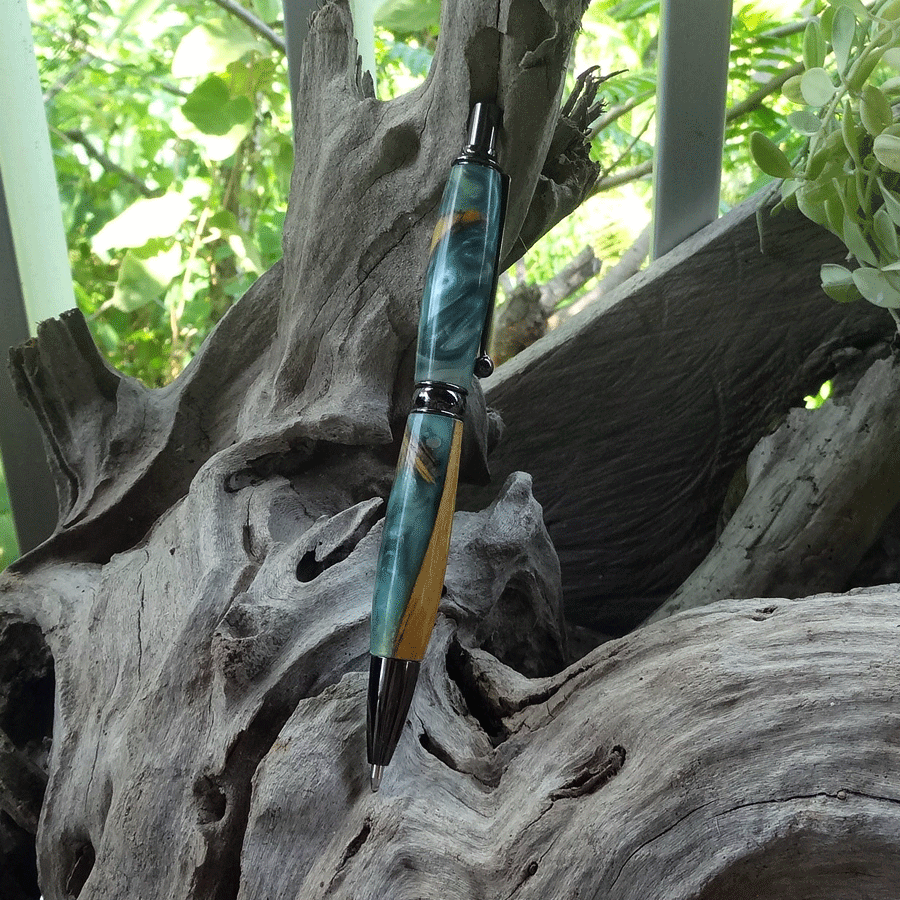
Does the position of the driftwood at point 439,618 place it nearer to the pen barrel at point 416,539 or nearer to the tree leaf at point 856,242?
the pen barrel at point 416,539

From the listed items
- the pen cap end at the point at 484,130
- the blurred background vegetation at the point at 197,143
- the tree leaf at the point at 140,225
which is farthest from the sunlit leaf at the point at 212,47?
the pen cap end at the point at 484,130

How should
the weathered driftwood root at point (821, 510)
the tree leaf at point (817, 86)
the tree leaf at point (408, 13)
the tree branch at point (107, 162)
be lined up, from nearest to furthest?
the tree leaf at point (817, 86) → the weathered driftwood root at point (821, 510) → the tree leaf at point (408, 13) → the tree branch at point (107, 162)

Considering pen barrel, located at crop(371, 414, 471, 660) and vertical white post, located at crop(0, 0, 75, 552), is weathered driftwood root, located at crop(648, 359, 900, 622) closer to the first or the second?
pen barrel, located at crop(371, 414, 471, 660)

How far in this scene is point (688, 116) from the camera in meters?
0.90

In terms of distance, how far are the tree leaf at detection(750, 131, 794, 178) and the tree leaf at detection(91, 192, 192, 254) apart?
0.81 metres

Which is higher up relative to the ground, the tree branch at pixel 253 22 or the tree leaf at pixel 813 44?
the tree branch at pixel 253 22

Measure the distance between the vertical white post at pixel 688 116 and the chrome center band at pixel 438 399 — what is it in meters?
0.49

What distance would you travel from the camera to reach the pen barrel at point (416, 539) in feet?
1.55

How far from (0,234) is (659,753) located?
35.6 inches

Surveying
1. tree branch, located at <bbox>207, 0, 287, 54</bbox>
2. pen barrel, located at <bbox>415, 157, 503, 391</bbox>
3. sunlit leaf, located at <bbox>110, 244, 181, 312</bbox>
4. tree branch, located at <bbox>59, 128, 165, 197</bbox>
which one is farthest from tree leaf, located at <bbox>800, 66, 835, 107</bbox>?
tree branch, located at <bbox>59, 128, 165, 197</bbox>

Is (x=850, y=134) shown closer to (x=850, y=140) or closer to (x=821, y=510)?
(x=850, y=140)

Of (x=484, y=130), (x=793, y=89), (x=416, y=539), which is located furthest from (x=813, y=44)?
(x=416, y=539)

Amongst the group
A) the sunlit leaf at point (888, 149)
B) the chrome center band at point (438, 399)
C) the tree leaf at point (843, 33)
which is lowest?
the chrome center band at point (438, 399)

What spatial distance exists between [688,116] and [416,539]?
2.08 feet
